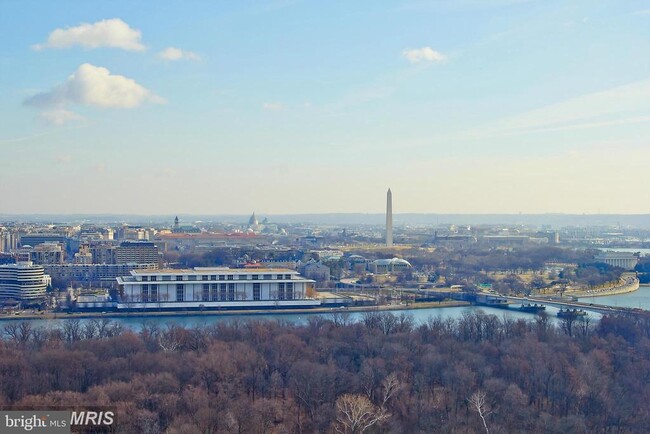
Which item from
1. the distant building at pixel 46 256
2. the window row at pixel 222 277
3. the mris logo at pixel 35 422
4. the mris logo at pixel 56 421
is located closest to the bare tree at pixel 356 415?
the mris logo at pixel 56 421

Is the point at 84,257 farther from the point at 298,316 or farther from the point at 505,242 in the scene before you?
the point at 505,242

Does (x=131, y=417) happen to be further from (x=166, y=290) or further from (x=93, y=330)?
(x=166, y=290)

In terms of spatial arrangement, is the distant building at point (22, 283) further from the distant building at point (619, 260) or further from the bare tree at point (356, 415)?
the distant building at point (619, 260)

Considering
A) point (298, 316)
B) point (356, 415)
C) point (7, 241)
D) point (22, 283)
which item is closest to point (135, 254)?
point (22, 283)

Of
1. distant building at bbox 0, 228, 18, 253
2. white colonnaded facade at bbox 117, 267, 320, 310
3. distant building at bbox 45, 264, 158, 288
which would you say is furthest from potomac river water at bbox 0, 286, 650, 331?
distant building at bbox 0, 228, 18, 253

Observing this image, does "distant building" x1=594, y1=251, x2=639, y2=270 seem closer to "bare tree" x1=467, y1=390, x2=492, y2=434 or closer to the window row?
the window row

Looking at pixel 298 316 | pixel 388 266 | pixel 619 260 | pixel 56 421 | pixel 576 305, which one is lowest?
pixel 298 316

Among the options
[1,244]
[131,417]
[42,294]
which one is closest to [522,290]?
[42,294]
